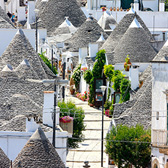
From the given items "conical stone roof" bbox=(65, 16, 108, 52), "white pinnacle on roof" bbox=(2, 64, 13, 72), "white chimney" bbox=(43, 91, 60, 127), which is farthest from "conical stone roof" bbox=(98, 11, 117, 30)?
"white chimney" bbox=(43, 91, 60, 127)

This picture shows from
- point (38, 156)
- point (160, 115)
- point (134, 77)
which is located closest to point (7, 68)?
point (134, 77)

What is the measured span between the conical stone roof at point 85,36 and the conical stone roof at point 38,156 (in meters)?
54.3

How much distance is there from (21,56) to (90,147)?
886cm

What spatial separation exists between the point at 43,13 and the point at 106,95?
33374mm

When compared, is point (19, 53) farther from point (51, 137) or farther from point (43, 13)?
point (43, 13)

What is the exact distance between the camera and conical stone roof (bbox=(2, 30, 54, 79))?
72.8 m

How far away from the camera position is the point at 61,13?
113438mm

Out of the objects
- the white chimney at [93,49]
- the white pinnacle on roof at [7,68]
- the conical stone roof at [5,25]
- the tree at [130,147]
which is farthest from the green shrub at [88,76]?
the tree at [130,147]

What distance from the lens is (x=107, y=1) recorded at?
407 ft

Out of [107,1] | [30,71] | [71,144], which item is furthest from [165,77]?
[107,1]

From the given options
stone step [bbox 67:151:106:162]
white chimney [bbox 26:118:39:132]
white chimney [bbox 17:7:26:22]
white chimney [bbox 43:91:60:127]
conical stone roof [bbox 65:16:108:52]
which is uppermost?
white chimney [bbox 17:7:26:22]

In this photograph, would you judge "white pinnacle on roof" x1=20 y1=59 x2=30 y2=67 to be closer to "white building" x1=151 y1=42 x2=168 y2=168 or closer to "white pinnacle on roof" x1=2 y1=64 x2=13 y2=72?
"white pinnacle on roof" x1=2 y1=64 x2=13 y2=72

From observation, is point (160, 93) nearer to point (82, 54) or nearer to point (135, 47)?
point (135, 47)

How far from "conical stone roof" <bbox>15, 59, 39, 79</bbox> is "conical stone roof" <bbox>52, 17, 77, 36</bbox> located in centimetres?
3577
